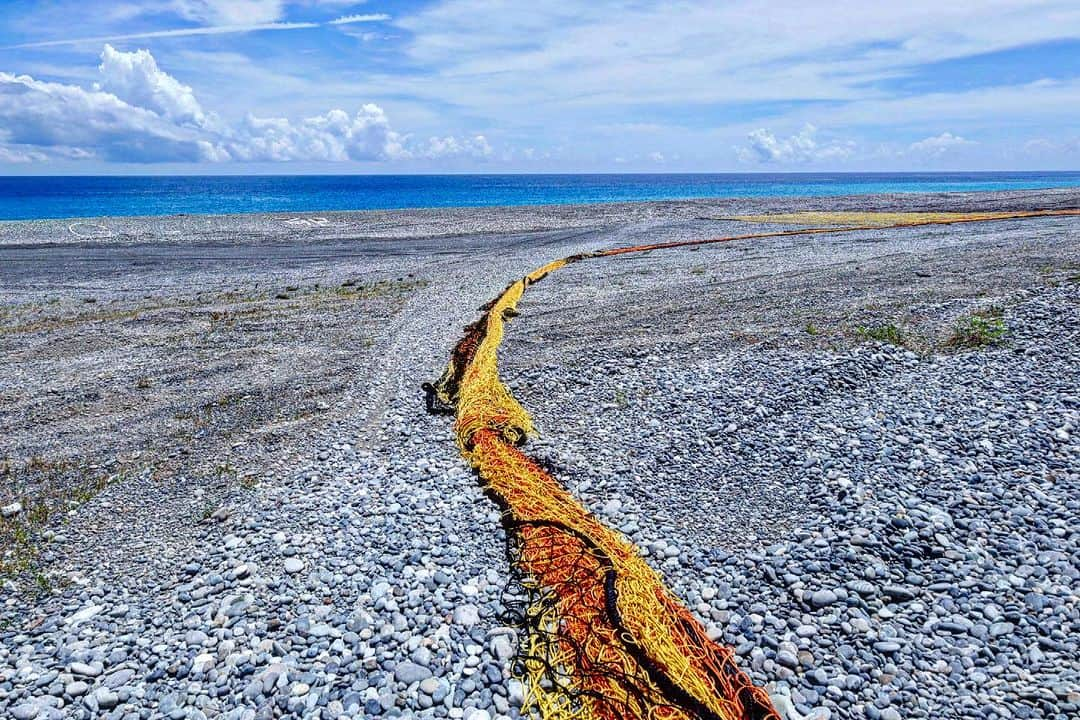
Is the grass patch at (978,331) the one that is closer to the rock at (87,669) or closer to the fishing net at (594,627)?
the fishing net at (594,627)

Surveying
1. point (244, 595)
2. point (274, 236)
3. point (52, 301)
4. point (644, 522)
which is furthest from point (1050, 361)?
point (274, 236)

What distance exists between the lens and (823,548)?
607 cm

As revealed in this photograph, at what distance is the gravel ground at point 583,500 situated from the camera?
4.82m

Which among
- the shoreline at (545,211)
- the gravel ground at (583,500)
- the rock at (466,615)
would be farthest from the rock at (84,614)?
the shoreline at (545,211)

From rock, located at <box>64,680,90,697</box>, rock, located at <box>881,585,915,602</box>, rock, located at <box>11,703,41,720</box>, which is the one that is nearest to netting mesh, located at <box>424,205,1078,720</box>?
rock, located at <box>881,585,915,602</box>

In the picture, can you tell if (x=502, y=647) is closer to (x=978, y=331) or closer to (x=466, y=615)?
(x=466, y=615)

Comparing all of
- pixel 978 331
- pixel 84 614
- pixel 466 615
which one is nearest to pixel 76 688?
pixel 84 614

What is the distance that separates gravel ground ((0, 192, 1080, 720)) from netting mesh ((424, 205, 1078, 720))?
0.66 feet

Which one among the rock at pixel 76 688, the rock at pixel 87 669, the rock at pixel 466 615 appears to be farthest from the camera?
the rock at pixel 466 615

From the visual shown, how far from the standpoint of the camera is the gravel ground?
4.82 m

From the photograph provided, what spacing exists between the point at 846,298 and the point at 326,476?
10.7 meters

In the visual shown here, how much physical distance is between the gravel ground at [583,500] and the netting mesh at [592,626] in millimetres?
201

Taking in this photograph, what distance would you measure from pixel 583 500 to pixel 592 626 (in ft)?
6.54

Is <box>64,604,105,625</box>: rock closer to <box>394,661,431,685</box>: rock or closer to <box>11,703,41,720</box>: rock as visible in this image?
<box>11,703,41,720</box>: rock
